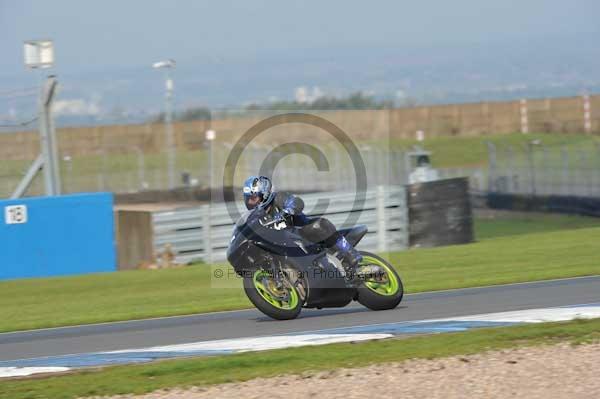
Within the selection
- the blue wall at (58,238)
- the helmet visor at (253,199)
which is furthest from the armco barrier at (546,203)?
the helmet visor at (253,199)

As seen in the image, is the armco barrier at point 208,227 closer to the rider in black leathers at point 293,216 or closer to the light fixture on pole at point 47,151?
the light fixture on pole at point 47,151

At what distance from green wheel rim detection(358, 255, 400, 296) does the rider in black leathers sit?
0.11 m

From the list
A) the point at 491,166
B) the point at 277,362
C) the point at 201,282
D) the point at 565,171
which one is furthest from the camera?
the point at 491,166

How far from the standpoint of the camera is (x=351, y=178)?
881 inches

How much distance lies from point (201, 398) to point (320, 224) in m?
3.44

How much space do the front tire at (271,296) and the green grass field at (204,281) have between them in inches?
94.2

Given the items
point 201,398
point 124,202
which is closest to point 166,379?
point 201,398

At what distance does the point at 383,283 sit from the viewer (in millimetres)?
10305

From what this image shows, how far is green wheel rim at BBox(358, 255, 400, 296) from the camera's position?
33.0 ft

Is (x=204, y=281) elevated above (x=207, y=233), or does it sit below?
below

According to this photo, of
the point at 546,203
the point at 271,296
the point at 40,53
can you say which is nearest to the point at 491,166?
the point at 546,203

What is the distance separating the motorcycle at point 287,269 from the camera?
981 cm

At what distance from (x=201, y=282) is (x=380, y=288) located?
6.05 metres

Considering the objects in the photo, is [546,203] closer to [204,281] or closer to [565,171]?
[565,171]
